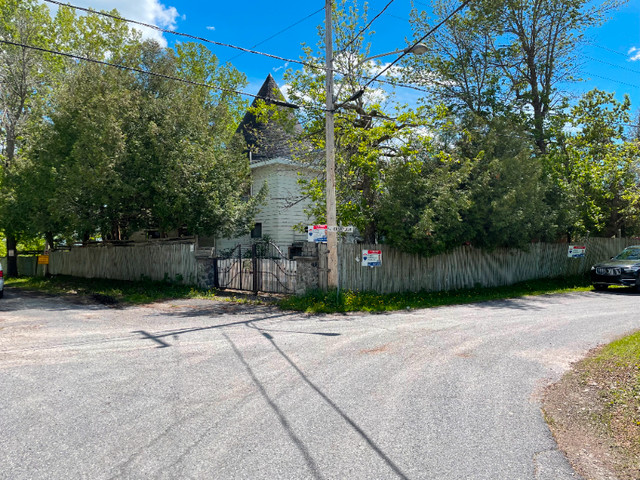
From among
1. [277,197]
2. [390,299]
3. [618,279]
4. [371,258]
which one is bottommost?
[390,299]

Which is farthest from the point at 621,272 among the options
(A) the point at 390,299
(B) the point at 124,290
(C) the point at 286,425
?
(B) the point at 124,290

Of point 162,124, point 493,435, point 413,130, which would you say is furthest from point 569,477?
point 162,124

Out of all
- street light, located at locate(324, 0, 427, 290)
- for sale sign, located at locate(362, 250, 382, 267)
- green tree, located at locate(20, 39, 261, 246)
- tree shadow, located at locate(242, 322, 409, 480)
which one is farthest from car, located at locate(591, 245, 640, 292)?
tree shadow, located at locate(242, 322, 409, 480)

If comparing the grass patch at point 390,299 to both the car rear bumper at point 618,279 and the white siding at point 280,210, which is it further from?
the white siding at point 280,210

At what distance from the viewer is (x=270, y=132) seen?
19703 millimetres

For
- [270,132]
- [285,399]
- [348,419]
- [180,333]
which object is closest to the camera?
[348,419]

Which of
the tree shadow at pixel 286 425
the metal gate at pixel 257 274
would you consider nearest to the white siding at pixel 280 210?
the metal gate at pixel 257 274

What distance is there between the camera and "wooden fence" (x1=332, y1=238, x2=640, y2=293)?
14.2 m

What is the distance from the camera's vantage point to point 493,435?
4148 mm

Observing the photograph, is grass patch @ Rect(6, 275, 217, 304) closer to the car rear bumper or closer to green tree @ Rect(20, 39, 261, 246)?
green tree @ Rect(20, 39, 261, 246)

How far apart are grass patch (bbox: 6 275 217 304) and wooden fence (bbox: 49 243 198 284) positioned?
0.44 m

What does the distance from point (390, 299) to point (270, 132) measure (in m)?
9.81

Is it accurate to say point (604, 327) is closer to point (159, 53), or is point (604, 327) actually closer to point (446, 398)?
point (446, 398)

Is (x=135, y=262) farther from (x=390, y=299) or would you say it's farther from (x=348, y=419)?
(x=348, y=419)
